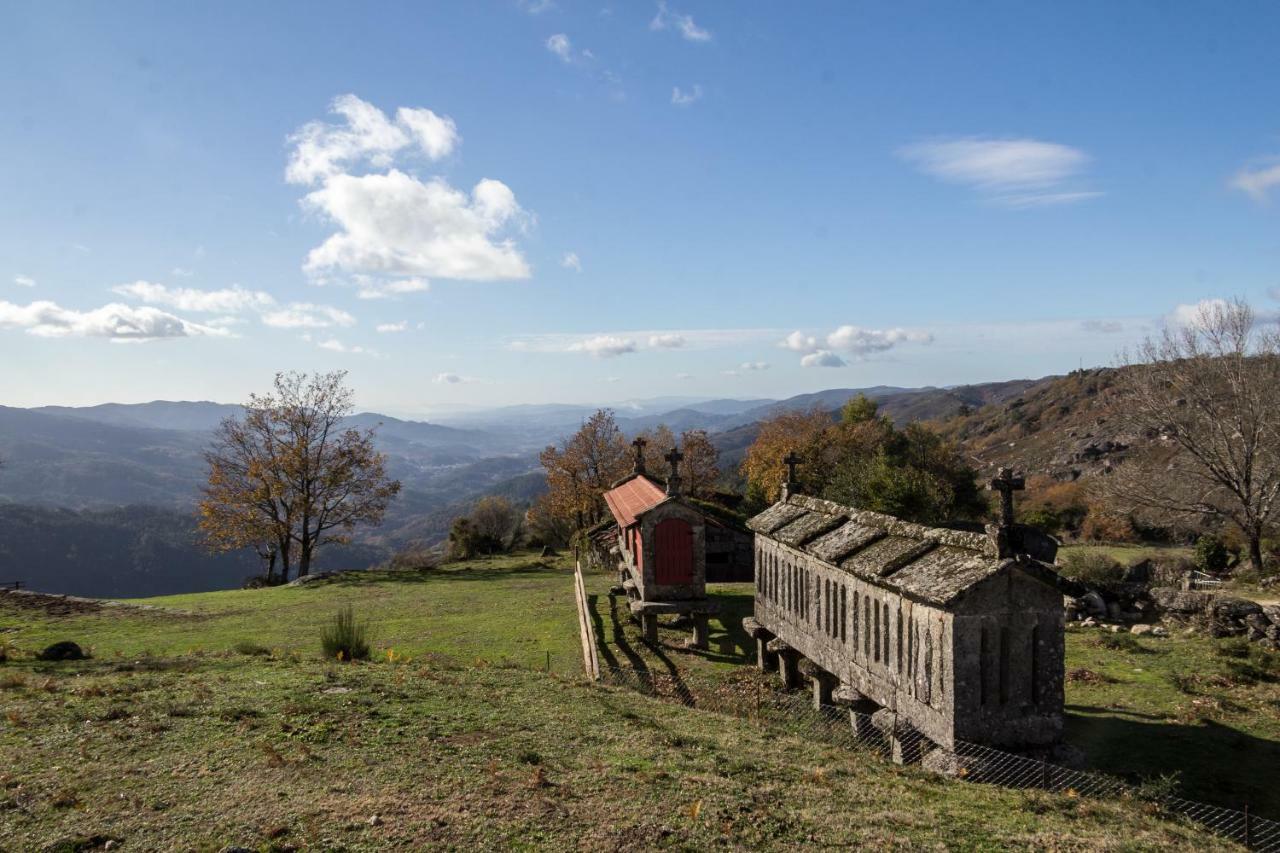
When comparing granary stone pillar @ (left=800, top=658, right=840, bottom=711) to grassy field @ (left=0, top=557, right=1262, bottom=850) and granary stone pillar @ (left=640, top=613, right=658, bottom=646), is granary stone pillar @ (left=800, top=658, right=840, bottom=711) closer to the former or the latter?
grassy field @ (left=0, top=557, right=1262, bottom=850)

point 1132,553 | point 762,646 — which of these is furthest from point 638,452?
point 1132,553

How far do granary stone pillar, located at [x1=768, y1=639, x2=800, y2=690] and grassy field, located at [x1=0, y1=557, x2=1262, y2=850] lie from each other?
3936 mm

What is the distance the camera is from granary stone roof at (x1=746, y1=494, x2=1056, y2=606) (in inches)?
400

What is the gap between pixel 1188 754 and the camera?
12.3 metres

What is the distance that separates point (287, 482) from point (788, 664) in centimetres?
3578

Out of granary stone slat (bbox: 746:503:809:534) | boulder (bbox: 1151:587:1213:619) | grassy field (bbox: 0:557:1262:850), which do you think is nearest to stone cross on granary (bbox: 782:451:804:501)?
granary stone slat (bbox: 746:503:809:534)

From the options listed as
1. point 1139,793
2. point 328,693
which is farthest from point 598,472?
point 1139,793

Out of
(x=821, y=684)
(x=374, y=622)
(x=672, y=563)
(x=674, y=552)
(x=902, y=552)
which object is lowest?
(x=374, y=622)

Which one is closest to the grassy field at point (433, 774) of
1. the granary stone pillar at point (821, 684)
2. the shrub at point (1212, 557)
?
the granary stone pillar at point (821, 684)

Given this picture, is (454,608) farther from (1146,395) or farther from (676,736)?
(1146,395)

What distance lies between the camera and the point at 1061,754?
34.4ft

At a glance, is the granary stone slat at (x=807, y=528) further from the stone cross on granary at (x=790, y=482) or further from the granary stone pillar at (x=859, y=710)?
the granary stone pillar at (x=859, y=710)

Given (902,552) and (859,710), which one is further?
(859,710)

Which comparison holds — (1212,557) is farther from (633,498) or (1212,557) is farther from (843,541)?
(843,541)
